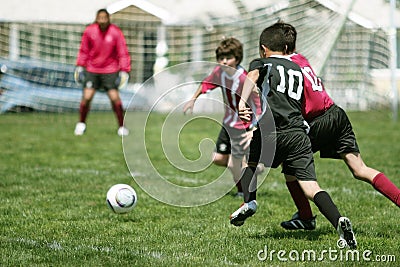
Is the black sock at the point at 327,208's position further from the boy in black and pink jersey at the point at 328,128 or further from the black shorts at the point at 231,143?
the black shorts at the point at 231,143

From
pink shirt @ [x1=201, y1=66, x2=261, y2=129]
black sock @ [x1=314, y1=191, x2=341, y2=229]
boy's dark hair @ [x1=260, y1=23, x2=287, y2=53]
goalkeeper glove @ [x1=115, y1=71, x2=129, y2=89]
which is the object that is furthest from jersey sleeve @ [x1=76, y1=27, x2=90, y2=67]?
black sock @ [x1=314, y1=191, x2=341, y2=229]

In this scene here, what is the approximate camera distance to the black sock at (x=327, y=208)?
4.12 metres

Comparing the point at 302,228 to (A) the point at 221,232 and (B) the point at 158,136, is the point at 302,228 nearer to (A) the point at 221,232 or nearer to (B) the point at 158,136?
(A) the point at 221,232

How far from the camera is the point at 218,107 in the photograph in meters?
16.0

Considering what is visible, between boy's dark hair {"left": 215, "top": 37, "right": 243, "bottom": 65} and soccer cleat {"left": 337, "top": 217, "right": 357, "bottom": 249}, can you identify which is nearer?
soccer cleat {"left": 337, "top": 217, "right": 357, "bottom": 249}

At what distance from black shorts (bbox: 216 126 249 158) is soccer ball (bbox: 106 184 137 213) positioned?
58.6 inches

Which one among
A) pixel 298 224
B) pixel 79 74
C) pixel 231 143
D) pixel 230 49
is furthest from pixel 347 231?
pixel 79 74

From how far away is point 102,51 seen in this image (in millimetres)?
10961

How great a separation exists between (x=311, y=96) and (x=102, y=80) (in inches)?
275

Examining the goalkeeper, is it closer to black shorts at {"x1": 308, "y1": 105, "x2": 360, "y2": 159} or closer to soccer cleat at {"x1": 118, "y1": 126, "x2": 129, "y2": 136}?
soccer cleat at {"x1": 118, "y1": 126, "x2": 129, "y2": 136}

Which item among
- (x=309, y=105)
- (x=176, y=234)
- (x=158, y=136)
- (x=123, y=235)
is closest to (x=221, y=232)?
(x=176, y=234)

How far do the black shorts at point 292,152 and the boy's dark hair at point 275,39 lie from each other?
1.91 feet

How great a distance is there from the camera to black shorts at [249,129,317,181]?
4.30 meters

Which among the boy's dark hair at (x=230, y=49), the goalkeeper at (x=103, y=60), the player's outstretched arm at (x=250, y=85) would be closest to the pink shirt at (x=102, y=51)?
the goalkeeper at (x=103, y=60)
